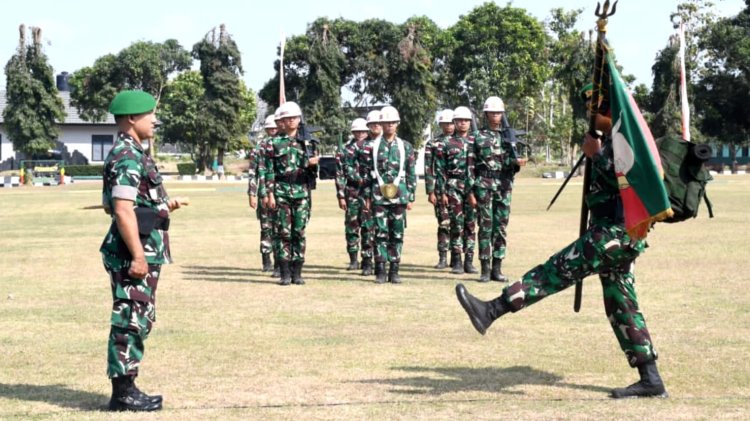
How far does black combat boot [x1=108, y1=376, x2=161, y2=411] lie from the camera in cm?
650

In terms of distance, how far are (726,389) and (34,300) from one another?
7576 mm

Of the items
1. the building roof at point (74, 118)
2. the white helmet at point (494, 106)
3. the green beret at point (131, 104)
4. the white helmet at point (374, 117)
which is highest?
the building roof at point (74, 118)

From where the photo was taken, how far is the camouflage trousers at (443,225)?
14.9 m

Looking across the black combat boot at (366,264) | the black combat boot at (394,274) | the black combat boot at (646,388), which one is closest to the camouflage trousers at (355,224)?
the black combat boot at (366,264)

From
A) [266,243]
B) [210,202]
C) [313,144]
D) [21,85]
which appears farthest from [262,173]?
[21,85]

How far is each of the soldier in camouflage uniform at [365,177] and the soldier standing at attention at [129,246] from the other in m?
6.99

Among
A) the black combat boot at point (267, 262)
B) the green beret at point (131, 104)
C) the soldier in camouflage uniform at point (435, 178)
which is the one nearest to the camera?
the green beret at point (131, 104)

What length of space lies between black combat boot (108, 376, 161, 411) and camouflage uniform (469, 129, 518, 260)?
7247 millimetres

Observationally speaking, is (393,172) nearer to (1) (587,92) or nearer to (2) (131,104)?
(1) (587,92)

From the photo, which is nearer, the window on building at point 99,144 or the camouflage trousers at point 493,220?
the camouflage trousers at point 493,220

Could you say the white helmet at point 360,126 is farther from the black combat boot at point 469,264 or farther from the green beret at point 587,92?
the green beret at point 587,92

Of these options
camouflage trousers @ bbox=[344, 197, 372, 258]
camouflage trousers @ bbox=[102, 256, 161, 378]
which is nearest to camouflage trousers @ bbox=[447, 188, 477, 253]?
camouflage trousers @ bbox=[344, 197, 372, 258]

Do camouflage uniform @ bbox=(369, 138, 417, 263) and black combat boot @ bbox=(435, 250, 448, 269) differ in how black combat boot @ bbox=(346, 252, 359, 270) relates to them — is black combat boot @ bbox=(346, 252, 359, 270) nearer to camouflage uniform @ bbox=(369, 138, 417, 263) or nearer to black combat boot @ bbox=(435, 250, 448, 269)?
black combat boot @ bbox=(435, 250, 448, 269)

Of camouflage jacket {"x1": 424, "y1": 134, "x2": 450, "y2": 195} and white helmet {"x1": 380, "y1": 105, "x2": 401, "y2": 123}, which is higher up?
white helmet {"x1": 380, "y1": 105, "x2": 401, "y2": 123}
